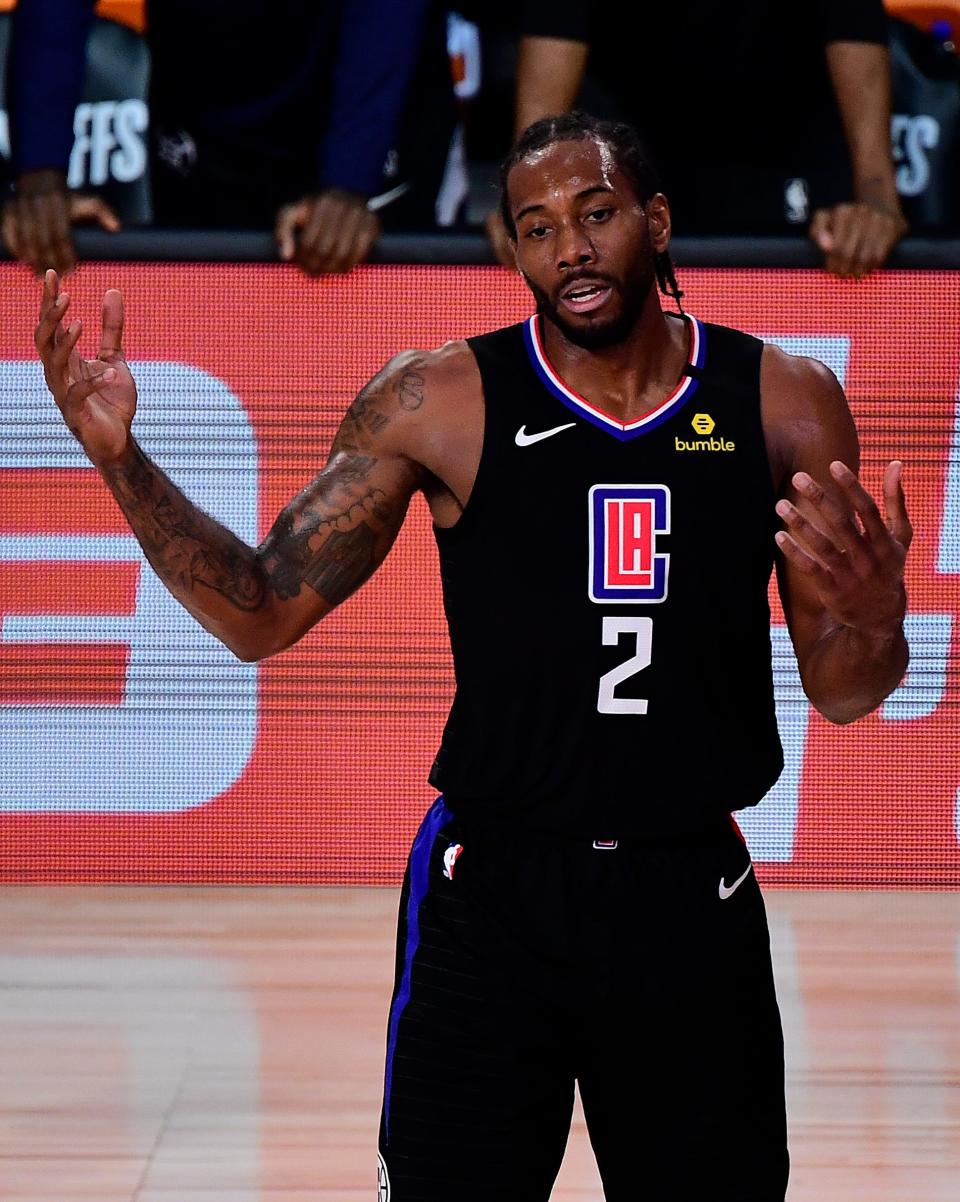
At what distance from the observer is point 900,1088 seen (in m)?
3.10

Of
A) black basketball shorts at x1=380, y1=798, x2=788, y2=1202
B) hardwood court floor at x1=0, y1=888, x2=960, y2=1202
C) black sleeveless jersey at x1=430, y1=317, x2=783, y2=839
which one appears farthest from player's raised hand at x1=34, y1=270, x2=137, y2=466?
hardwood court floor at x1=0, y1=888, x2=960, y2=1202

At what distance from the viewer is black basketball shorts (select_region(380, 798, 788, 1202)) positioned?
201cm

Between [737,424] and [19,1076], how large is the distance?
5.89 feet

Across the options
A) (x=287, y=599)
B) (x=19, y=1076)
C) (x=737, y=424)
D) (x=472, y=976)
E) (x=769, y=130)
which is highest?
(x=769, y=130)

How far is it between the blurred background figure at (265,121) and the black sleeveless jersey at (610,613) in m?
1.57

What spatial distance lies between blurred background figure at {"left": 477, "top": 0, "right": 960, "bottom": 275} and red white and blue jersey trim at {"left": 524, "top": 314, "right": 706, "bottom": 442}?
4.64ft

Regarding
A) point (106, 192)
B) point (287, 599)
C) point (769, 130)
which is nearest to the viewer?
point (287, 599)

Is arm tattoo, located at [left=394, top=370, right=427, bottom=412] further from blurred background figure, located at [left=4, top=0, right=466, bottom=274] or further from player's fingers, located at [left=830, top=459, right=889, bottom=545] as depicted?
blurred background figure, located at [left=4, top=0, right=466, bottom=274]

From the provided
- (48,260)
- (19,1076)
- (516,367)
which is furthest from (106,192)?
(516,367)

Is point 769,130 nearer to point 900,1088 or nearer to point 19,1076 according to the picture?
point 900,1088

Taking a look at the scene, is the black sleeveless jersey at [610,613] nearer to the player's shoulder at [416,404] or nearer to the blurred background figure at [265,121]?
the player's shoulder at [416,404]

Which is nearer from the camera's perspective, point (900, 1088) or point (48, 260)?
point (900, 1088)

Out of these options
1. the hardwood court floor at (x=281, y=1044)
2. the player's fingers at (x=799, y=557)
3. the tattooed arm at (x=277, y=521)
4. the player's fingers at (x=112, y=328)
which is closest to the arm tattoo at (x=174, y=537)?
the tattooed arm at (x=277, y=521)

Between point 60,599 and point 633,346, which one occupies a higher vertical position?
point 633,346
